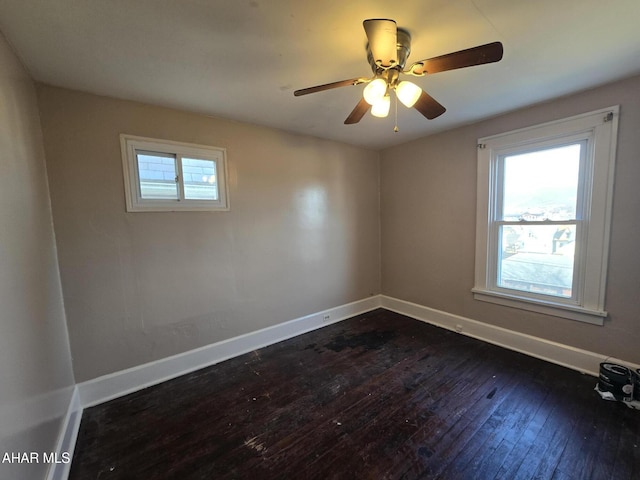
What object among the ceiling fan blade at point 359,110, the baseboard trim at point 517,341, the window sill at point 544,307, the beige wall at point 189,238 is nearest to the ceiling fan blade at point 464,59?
the ceiling fan blade at point 359,110

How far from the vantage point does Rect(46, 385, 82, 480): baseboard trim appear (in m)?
1.37

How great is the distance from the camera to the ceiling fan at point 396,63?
117 cm

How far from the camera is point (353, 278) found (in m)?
3.79

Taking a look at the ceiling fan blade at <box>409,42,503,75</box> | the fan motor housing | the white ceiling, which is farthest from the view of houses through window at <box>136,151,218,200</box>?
the ceiling fan blade at <box>409,42,503,75</box>

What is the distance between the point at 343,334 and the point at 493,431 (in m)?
1.72

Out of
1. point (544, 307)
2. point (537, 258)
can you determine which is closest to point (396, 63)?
point (537, 258)

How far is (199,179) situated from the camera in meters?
2.51

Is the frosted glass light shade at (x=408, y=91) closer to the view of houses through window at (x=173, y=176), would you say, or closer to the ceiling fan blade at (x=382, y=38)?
the ceiling fan blade at (x=382, y=38)

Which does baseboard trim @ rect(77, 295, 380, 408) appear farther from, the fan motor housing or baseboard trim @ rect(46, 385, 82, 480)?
the fan motor housing

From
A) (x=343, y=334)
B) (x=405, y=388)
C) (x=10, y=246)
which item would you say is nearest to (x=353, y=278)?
(x=343, y=334)

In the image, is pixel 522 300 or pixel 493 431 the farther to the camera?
pixel 522 300

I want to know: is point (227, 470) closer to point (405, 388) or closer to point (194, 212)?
point (405, 388)

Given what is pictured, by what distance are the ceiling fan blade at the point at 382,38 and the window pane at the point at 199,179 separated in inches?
73.1

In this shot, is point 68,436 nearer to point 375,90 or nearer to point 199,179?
point 199,179
